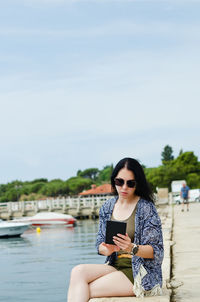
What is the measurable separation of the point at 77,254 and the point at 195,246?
41.0 feet

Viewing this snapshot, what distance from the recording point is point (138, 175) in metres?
4.53

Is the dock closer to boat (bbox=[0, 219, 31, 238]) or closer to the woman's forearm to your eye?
boat (bbox=[0, 219, 31, 238])

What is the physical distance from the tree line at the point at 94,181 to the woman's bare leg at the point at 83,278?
2294 inches

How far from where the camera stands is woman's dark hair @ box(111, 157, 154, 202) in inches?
178

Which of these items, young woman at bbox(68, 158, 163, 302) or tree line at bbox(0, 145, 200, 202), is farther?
tree line at bbox(0, 145, 200, 202)

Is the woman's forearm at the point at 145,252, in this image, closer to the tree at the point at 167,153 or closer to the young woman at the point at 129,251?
the young woman at the point at 129,251

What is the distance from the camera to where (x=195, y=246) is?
390 inches

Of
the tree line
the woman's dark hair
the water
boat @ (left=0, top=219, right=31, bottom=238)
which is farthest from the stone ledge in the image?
the tree line

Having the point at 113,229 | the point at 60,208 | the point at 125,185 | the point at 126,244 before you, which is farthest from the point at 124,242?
the point at 60,208

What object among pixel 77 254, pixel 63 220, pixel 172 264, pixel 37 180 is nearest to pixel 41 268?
pixel 77 254

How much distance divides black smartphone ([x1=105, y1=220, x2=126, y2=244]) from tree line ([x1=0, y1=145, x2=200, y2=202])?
2306 inches

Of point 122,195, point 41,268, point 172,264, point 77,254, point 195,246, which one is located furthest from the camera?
point 77,254

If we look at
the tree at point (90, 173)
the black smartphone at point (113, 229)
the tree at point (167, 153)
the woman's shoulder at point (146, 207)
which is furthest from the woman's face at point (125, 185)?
the tree at point (90, 173)

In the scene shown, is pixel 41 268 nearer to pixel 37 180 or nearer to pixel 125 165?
pixel 125 165
